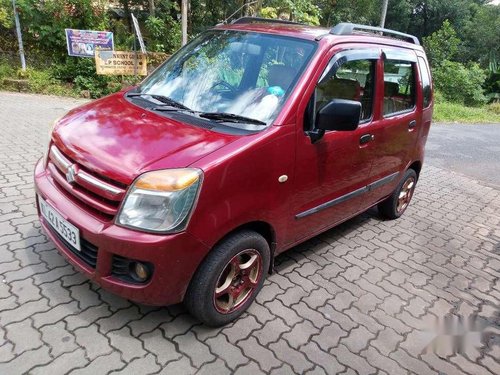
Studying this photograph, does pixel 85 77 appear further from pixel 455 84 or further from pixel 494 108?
pixel 494 108

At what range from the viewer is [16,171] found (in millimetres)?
4629

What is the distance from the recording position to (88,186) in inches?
89.2

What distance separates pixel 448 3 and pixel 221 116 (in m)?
38.6

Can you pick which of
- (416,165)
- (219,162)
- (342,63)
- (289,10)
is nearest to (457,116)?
(289,10)

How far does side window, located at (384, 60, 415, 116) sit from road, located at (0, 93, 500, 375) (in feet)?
4.62

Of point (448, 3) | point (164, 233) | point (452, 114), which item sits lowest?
→ point (452, 114)

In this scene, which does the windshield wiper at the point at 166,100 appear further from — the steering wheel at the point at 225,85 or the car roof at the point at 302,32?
the car roof at the point at 302,32

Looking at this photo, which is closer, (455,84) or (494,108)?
(455,84)

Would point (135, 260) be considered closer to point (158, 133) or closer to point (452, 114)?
point (158, 133)

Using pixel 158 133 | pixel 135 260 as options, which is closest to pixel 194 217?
pixel 135 260

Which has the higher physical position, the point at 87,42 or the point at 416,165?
the point at 87,42

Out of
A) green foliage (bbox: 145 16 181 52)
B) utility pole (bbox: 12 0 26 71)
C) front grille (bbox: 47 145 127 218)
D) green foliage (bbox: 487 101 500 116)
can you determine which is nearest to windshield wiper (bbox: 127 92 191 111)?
front grille (bbox: 47 145 127 218)

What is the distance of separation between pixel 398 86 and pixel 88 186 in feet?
10.0

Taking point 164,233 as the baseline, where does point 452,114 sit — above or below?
below
